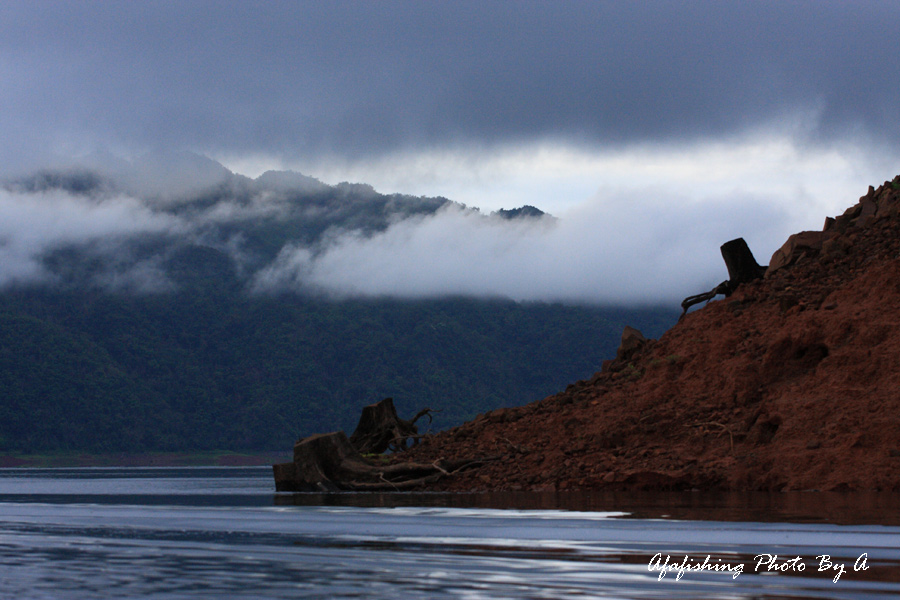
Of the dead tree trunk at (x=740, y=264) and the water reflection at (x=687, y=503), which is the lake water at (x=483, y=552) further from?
the dead tree trunk at (x=740, y=264)

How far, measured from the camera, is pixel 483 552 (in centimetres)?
1570

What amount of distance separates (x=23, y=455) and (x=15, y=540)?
19219 cm

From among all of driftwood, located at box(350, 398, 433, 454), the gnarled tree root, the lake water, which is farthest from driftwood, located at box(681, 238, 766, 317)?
the lake water

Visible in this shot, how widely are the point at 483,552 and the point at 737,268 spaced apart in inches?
1136

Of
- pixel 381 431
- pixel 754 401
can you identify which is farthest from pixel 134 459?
pixel 754 401

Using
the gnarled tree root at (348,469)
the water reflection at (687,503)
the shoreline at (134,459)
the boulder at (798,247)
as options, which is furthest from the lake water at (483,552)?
the shoreline at (134,459)

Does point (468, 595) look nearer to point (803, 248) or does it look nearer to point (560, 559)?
point (560, 559)

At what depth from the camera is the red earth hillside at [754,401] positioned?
29094 millimetres

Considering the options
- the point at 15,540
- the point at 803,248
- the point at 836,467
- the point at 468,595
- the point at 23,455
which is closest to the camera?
the point at 468,595

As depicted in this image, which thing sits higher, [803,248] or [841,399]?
[803,248]

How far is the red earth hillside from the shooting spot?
95.5 ft

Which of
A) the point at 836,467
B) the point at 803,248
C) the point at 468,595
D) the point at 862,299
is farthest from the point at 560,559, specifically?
the point at 803,248

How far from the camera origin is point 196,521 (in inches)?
949

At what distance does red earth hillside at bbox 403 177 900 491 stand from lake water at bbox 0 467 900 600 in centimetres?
344
